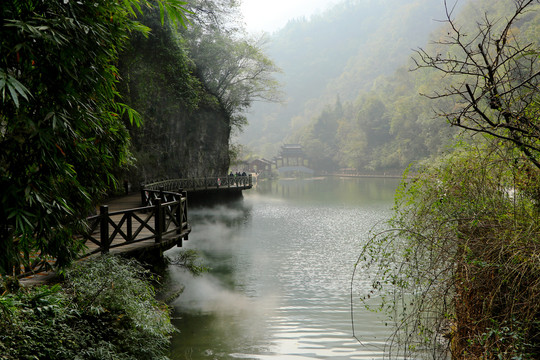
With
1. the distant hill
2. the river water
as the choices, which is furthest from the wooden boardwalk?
the distant hill

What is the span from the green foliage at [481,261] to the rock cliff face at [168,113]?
6.73 meters

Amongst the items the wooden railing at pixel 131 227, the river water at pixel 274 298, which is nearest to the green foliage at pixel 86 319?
the wooden railing at pixel 131 227

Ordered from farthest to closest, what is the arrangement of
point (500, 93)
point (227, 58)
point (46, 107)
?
point (227, 58) < point (500, 93) < point (46, 107)

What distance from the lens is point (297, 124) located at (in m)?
102

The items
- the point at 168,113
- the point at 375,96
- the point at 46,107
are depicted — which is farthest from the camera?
the point at 375,96

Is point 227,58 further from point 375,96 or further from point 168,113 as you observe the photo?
point 375,96

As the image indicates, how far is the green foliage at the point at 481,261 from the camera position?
12.0 feet

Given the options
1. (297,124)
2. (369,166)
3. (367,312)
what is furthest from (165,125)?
(297,124)

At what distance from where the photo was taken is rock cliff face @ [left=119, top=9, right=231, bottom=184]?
49.4ft

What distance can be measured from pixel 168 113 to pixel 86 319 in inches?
747

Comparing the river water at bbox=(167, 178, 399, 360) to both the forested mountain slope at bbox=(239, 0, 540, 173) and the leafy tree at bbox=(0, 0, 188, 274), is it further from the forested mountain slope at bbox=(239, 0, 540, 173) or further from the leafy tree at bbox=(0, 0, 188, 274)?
the forested mountain slope at bbox=(239, 0, 540, 173)

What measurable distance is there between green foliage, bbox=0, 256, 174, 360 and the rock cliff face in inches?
187

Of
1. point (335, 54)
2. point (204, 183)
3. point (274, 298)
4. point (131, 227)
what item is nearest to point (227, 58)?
point (204, 183)

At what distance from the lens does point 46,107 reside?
3.26 metres
